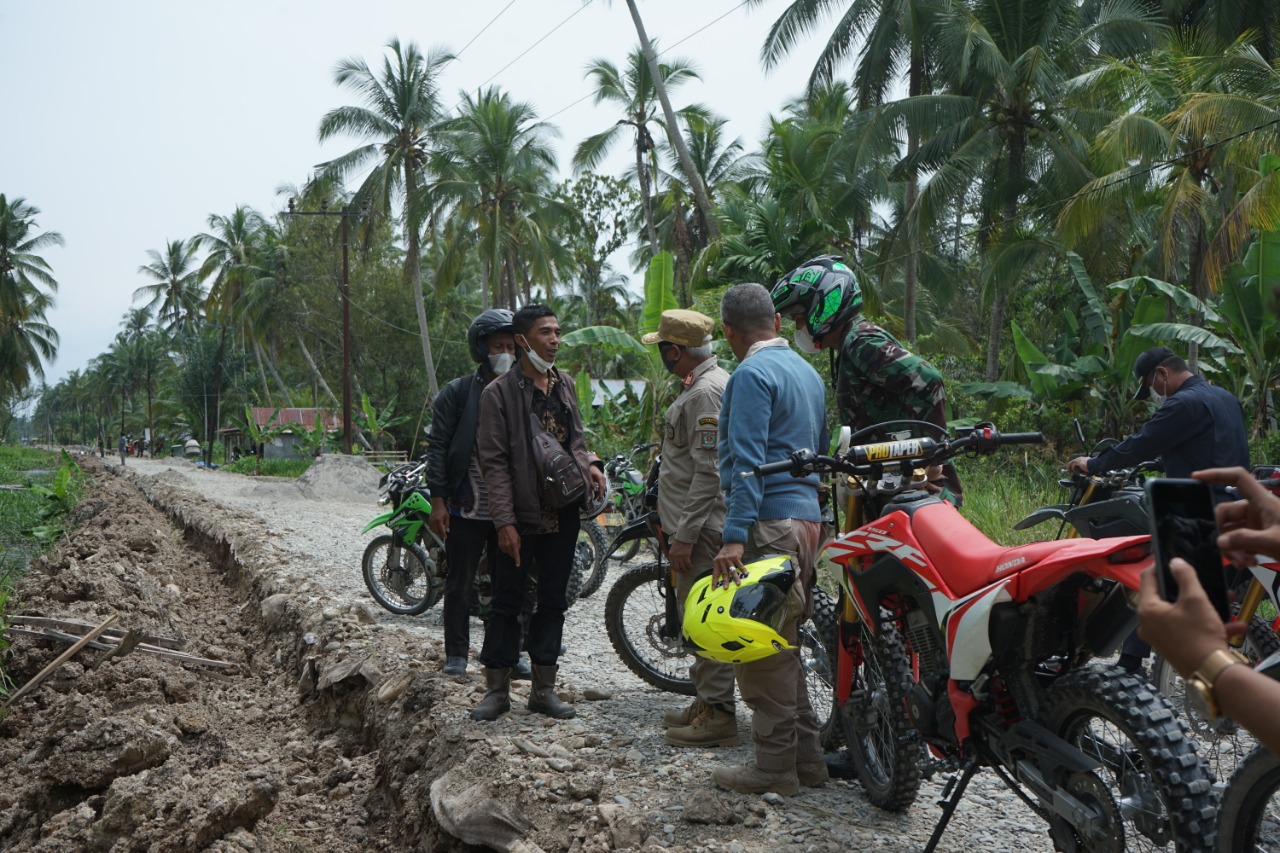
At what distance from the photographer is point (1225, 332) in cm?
1327

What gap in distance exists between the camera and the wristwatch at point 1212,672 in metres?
1.41

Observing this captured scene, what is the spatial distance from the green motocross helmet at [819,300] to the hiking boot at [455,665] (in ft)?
8.74

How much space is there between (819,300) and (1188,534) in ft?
8.95

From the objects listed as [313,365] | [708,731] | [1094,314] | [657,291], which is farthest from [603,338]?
[313,365]

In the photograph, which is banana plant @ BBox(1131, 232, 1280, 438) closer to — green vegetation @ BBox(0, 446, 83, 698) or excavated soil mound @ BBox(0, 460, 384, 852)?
excavated soil mound @ BBox(0, 460, 384, 852)

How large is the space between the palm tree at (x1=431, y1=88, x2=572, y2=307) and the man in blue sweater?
30674 mm

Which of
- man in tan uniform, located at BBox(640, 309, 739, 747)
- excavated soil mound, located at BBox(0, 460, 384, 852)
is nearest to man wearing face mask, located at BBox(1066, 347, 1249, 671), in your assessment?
man in tan uniform, located at BBox(640, 309, 739, 747)

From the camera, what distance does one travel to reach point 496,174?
3425 centimetres

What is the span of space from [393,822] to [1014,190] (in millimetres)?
21412

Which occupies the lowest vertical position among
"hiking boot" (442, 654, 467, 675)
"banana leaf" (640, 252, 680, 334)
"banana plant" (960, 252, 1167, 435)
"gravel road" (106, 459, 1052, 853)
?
"gravel road" (106, 459, 1052, 853)

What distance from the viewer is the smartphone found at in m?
1.48

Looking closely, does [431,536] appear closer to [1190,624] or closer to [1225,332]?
[1190,624]

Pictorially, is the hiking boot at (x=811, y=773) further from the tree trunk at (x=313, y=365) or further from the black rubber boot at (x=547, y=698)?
the tree trunk at (x=313, y=365)

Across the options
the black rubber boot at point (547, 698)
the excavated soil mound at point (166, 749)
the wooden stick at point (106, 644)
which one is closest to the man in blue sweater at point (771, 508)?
the black rubber boot at point (547, 698)
